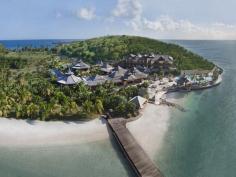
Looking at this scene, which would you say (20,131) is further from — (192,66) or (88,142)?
(192,66)

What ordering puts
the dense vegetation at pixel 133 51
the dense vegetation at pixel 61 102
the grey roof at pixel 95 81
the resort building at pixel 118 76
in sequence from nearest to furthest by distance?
the dense vegetation at pixel 61 102 < the grey roof at pixel 95 81 < the resort building at pixel 118 76 < the dense vegetation at pixel 133 51

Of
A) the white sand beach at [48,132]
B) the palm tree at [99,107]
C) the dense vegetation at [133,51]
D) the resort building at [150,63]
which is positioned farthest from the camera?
the dense vegetation at [133,51]

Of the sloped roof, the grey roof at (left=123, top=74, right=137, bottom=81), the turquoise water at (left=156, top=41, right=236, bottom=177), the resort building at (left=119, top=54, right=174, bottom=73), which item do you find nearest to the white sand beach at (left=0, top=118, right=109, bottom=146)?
the sloped roof

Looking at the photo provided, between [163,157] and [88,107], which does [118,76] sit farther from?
[163,157]

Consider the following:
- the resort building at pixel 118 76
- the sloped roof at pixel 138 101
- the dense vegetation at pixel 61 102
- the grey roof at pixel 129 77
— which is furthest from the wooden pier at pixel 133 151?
the grey roof at pixel 129 77

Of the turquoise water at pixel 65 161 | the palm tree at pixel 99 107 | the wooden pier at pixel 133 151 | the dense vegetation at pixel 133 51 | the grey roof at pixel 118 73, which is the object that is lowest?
the turquoise water at pixel 65 161

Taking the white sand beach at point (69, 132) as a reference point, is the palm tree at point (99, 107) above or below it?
above

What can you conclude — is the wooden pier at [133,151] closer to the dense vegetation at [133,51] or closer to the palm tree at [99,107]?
the palm tree at [99,107]

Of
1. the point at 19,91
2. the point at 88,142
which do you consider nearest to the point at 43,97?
the point at 19,91
